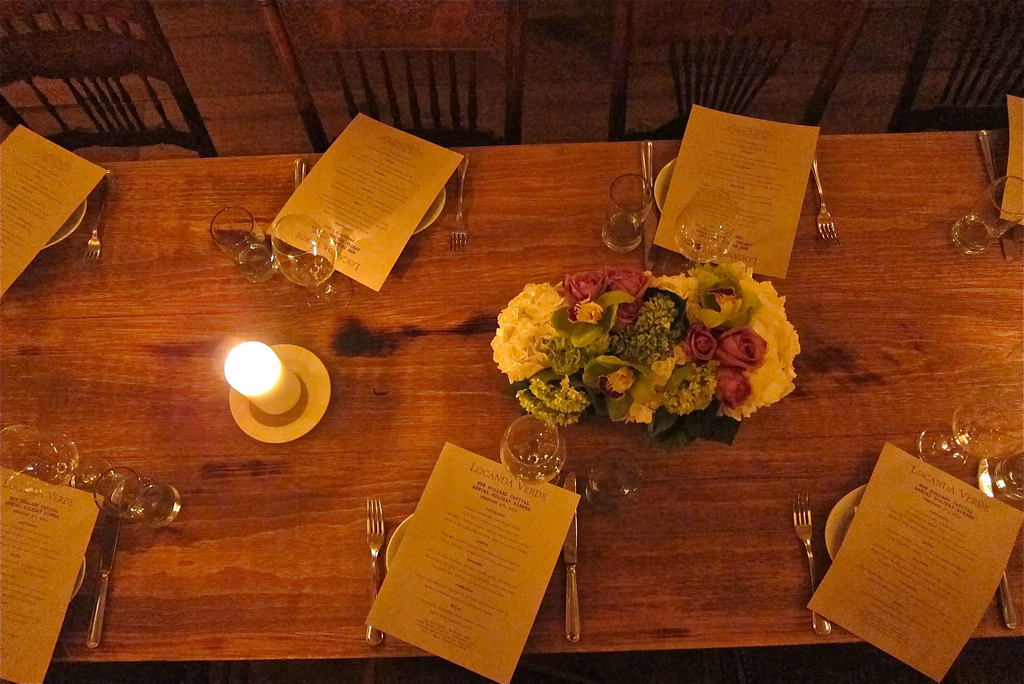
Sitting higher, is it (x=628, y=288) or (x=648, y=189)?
(x=648, y=189)

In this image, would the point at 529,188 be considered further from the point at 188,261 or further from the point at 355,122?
the point at 188,261

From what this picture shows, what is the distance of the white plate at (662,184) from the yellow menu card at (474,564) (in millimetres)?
542

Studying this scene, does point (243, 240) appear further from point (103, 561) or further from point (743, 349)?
point (743, 349)

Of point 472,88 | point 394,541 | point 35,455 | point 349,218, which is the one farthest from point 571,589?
point 472,88

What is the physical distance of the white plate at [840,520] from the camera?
94cm

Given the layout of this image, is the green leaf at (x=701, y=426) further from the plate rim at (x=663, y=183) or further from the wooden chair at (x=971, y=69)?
the wooden chair at (x=971, y=69)

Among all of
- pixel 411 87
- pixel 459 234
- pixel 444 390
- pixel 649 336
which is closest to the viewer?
pixel 649 336

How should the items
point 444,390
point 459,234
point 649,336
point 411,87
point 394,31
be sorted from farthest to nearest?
point 411,87 < point 394,31 < point 459,234 < point 444,390 < point 649,336

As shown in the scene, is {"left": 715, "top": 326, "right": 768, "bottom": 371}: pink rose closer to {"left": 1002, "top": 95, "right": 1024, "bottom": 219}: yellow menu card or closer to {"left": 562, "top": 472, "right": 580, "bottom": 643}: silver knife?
{"left": 562, "top": 472, "right": 580, "bottom": 643}: silver knife

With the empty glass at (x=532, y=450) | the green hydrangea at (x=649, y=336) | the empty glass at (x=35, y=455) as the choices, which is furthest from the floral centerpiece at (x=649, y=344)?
the empty glass at (x=35, y=455)

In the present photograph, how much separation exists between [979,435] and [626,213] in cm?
A: 65

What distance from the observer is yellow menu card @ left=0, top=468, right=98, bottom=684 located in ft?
3.07

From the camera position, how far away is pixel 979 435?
97 cm

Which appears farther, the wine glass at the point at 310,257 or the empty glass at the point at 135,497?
the wine glass at the point at 310,257
